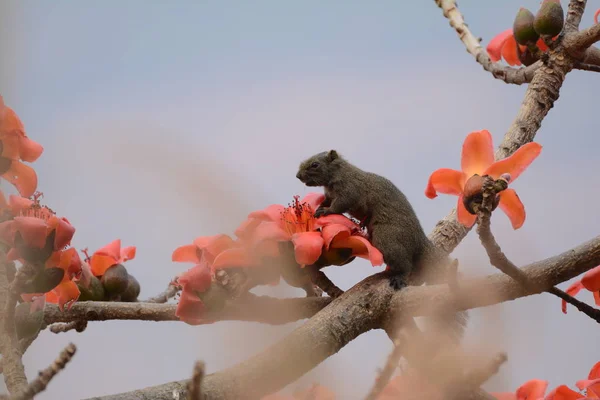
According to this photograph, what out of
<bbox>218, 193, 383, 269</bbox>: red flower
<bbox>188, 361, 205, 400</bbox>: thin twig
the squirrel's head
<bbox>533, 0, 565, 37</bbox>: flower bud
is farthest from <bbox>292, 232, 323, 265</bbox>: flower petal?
<bbox>533, 0, 565, 37</bbox>: flower bud

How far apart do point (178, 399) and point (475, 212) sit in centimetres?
31

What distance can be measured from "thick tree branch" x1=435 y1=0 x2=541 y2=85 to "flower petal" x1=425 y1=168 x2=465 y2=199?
0.60m

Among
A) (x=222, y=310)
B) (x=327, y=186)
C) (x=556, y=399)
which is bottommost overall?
(x=556, y=399)

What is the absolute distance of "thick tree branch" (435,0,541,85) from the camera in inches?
45.8

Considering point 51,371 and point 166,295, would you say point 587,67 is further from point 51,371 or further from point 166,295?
point 51,371

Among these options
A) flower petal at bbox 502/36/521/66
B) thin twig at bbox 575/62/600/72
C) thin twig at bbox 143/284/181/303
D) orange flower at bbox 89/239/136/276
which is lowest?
thin twig at bbox 143/284/181/303

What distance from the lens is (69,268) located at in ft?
2.39

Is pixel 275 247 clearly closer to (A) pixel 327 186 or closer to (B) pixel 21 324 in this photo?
(B) pixel 21 324

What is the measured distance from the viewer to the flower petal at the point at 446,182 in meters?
0.61

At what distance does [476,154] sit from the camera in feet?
1.98

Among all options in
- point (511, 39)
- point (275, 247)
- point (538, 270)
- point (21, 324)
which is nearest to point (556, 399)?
point (538, 270)

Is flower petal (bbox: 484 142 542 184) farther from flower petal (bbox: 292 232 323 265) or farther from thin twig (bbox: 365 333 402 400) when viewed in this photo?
thin twig (bbox: 365 333 402 400)

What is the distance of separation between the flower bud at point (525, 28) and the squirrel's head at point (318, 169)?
1.21 feet

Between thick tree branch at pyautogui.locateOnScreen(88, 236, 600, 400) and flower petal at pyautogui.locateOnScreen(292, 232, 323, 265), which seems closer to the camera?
thick tree branch at pyautogui.locateOnScreen(88, 236, 600, 400)
